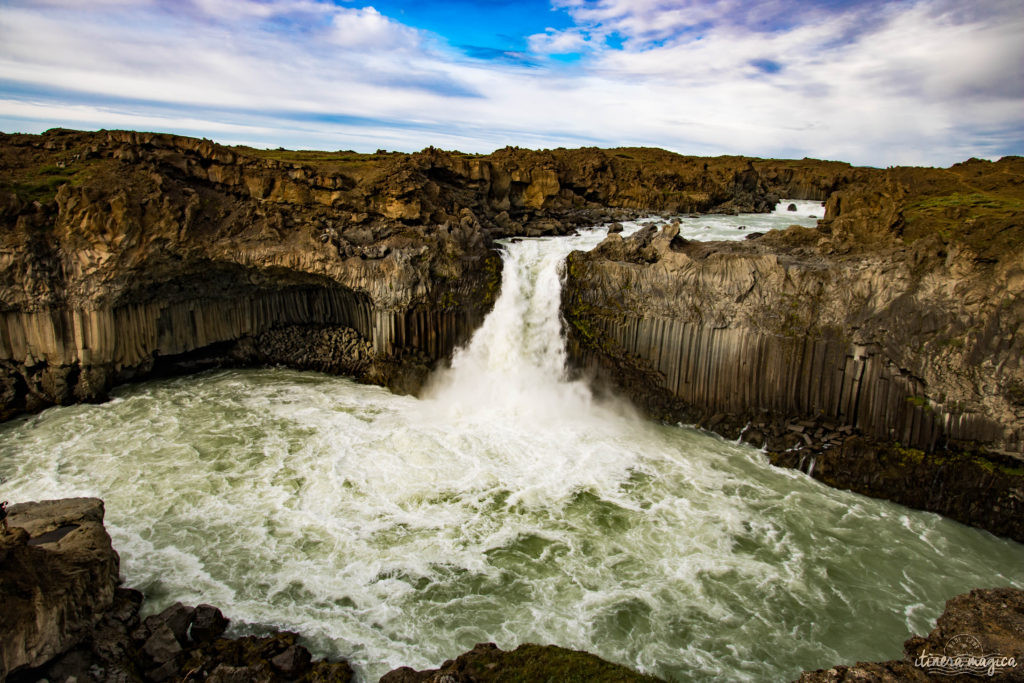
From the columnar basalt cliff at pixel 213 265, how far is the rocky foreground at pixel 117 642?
1127 cm

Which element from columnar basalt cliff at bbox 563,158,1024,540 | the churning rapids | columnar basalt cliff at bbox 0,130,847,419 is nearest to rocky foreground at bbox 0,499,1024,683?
the churning rapids

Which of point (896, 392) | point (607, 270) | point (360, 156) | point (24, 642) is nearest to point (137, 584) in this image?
point (24, 642)

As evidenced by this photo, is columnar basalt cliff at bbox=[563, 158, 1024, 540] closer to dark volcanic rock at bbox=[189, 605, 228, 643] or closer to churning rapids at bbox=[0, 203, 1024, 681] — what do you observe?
churning rapids at bbox=[0, 203, 1024, 681]

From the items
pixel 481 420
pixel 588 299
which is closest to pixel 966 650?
pixel 481 420

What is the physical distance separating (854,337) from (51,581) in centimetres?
1938

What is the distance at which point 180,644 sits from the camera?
9109 millimetres

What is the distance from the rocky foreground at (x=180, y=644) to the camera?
7434 millimetres

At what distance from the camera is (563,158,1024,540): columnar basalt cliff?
1423 centimetres

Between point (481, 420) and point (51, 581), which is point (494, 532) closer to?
point (481, 420)

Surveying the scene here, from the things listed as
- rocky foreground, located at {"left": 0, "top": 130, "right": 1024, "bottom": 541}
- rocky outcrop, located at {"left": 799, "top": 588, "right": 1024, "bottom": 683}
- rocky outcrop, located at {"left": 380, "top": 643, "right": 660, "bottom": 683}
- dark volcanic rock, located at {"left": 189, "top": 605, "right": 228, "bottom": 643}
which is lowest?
dark volcanic rock, located at {"left": 189, "top": 605, "right": 228, "bottom": 643}

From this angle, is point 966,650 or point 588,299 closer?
point 966,650

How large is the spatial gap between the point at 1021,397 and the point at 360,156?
3192 centimetres

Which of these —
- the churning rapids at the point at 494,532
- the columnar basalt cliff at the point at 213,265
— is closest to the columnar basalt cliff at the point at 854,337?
the churning rapids at the point at 494,532

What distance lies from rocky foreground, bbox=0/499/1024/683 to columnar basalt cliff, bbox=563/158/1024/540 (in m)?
7.57
